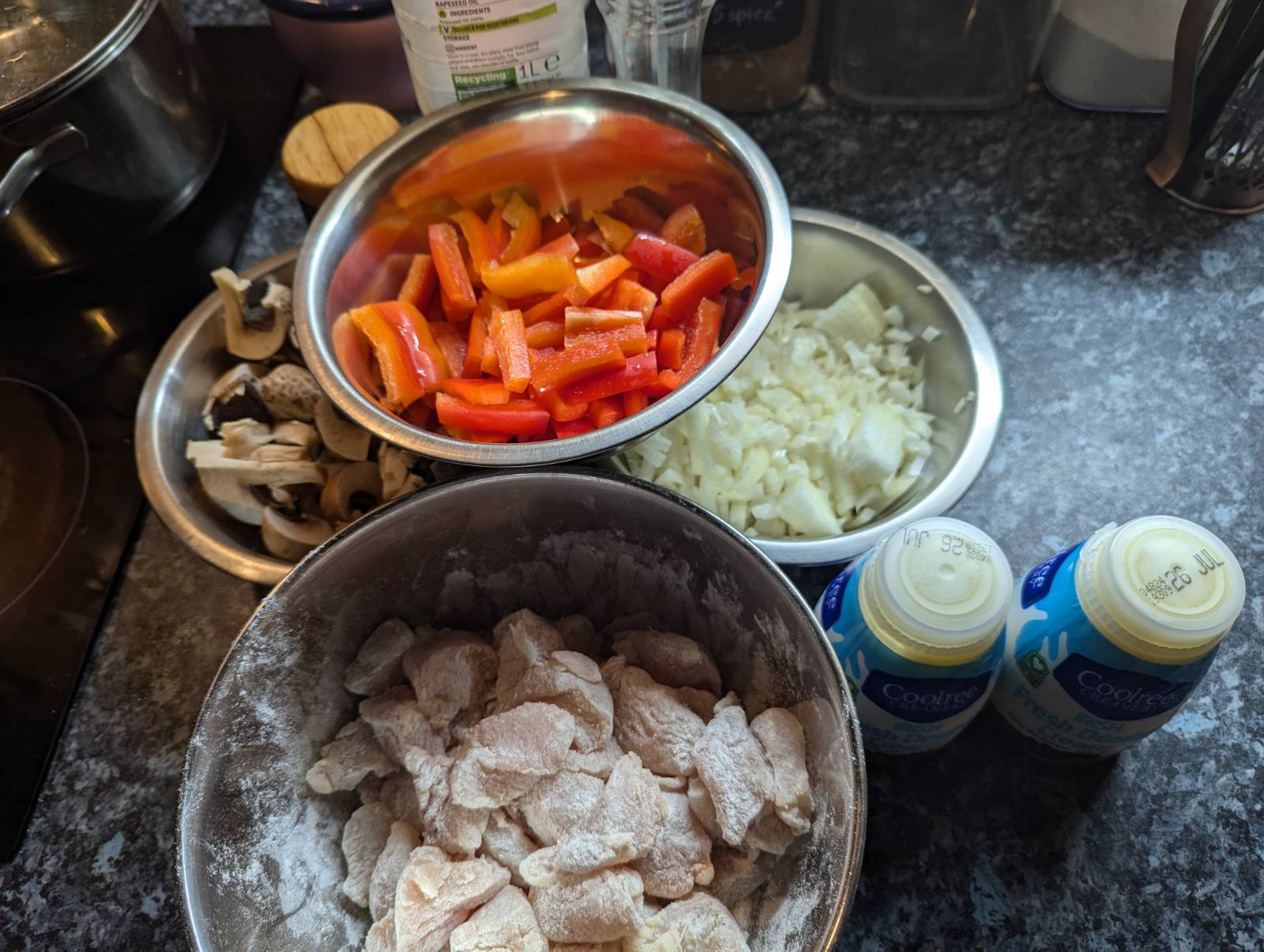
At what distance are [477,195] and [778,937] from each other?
945 mm

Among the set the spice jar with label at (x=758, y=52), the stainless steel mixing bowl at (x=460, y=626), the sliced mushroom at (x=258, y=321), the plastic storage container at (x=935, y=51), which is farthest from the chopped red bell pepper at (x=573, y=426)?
the plastic storage container at (x=935, y=51)

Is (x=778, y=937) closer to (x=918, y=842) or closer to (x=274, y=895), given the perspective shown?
Answer: (x=918, y=842)

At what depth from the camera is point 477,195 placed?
115 centimetres

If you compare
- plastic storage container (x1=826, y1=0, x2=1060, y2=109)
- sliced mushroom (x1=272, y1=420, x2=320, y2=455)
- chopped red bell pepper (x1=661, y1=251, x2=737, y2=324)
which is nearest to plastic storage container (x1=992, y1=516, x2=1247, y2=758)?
chopped red bell pepper (x1=661, y1=251, x2=737, y2=324)

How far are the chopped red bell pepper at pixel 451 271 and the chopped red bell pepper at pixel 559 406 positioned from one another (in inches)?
6.9

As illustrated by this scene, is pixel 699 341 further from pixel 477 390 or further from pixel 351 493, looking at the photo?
pixel 351 493

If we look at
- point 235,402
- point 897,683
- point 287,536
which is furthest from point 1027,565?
point 235,402

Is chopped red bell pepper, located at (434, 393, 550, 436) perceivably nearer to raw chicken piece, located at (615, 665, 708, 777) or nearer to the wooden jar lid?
raw chicken piece, located at (615, 665, 708, 777)

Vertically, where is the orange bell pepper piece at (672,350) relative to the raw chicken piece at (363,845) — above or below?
above

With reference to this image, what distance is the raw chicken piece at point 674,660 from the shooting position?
0.93 meters

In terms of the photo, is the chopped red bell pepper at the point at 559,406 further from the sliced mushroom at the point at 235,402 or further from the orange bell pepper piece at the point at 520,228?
the sliced mushroom at the point at 235,402

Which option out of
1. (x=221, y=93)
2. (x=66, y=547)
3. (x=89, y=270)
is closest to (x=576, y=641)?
(x=66, y=547)

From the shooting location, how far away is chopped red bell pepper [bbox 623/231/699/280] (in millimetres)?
1069

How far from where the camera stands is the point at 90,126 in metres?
1.11
